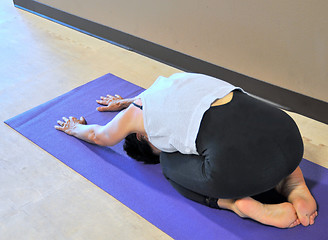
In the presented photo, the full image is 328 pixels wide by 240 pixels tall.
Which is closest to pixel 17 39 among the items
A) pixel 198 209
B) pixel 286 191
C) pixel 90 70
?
pixel 90 70

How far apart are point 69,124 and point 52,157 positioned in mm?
265

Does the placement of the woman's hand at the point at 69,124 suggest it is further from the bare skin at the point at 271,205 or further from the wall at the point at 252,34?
the wall at the point at 252,34

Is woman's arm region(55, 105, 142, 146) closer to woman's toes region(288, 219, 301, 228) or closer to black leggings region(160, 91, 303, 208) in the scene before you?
black leggings region(160, 91, 303, 208)

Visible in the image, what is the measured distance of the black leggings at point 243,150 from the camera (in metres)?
1.60

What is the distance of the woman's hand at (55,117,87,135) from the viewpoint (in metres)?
2.39

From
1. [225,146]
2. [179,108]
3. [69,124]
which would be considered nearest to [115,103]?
[69,124]

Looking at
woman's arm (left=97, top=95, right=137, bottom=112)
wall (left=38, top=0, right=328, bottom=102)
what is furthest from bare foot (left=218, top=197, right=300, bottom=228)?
woman's arm (left=97, top=95, right=137, bottom=112)

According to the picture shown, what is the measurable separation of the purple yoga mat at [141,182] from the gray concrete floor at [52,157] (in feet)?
0.17

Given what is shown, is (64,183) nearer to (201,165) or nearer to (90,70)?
(201,165)

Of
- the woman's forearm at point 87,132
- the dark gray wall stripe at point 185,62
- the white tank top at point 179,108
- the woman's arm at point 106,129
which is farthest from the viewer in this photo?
the dark gray wall stripe at point 185,62

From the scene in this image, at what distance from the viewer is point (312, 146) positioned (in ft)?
7.37

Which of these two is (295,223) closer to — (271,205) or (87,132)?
(271,205)

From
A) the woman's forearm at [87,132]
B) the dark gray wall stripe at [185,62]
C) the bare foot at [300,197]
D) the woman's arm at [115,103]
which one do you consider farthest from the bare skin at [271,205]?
the dark gray wall stripe at [185,62]

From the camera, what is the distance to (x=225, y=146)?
161 centimetres
